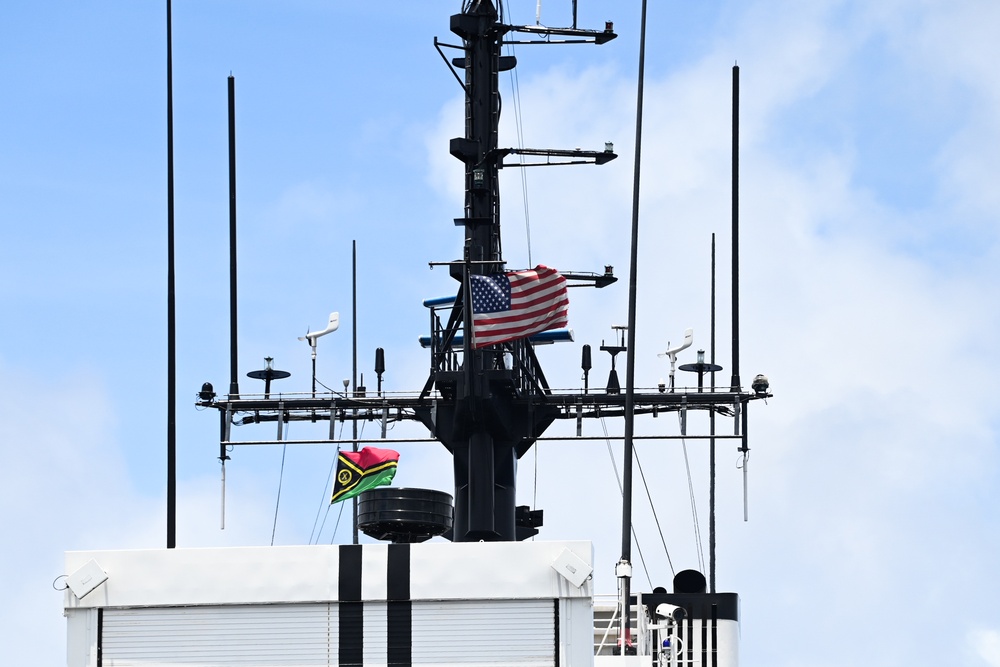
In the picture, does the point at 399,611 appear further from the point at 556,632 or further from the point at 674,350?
the point at 674,350

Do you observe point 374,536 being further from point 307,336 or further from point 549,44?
point 549,44

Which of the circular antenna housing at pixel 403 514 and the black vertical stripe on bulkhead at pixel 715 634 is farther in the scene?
the black vertical stripe on bulkhead at pixel 715 634

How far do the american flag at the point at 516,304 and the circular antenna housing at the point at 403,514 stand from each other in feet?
19.9

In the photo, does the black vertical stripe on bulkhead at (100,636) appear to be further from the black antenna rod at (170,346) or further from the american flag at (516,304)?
the american flag at (516,304)

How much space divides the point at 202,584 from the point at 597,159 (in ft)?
45.4

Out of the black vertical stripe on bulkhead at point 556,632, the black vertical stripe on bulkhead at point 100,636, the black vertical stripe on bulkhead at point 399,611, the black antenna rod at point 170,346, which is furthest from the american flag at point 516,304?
the black vertical stripe on bulkhead at point 100,636

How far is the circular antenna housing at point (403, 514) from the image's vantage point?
28562mm

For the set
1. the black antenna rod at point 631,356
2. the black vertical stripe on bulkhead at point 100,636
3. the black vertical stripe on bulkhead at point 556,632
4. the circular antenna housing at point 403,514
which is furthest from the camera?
the black antenna rod at point 631,356

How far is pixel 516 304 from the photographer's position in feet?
115

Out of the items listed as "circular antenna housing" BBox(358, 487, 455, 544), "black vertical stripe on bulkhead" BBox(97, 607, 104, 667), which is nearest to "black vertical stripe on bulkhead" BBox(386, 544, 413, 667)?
"circular antenna housing" BBox(358, 487, 455, 544)

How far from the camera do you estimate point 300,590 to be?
25422 millimetres

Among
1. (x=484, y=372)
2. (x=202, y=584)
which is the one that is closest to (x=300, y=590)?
(x=202, y=584)

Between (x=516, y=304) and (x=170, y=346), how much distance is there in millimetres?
6206

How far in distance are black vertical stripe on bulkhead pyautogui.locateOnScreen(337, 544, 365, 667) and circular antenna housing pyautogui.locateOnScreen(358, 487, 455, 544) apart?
308cm
